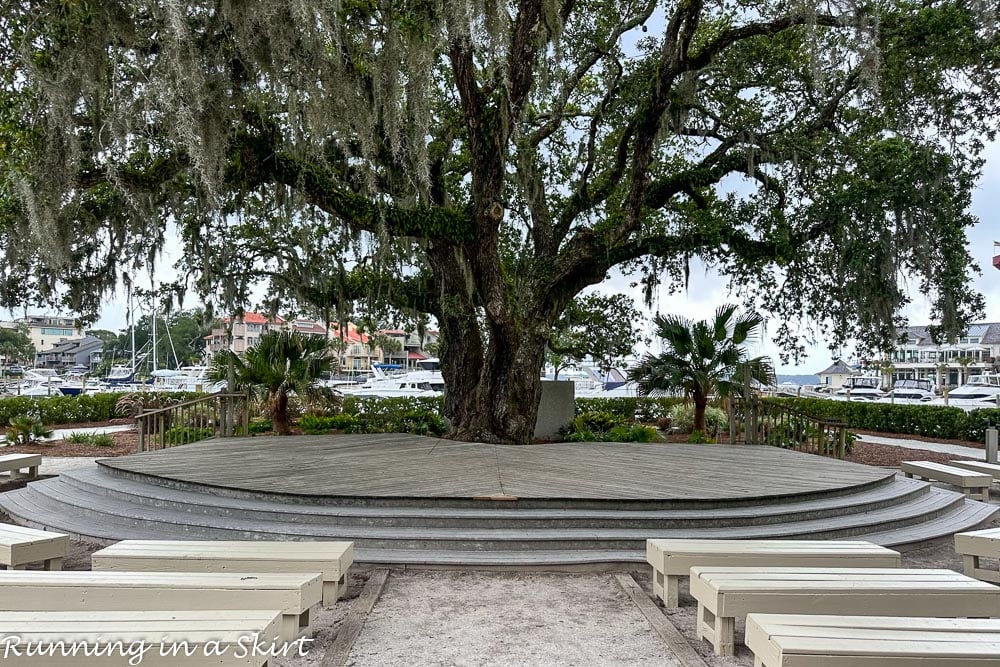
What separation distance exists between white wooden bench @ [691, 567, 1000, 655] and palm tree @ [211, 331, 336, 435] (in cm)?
881

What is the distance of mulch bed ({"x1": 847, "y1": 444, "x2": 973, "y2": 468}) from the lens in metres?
9.70

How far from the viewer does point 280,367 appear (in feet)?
34.3

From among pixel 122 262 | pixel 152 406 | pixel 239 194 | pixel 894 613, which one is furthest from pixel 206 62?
pixel 152 406

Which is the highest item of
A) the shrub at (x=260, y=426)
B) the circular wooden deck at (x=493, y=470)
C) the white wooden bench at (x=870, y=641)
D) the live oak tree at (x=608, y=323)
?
the live oak tree at (x=608, y=323)

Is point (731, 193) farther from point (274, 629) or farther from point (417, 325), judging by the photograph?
point (274, 629)

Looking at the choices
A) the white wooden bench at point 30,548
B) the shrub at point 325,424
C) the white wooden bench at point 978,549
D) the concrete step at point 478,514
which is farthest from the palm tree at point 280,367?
the white wooden bench at point 978,549

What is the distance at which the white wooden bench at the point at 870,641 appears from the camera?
2.13 metres

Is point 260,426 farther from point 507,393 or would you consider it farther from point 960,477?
point 960,477

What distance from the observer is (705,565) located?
3.58 metres

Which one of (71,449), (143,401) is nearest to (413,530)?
(71,449)

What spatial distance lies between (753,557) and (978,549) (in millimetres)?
1779

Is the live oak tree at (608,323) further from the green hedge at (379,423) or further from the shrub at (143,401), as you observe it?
the shrub at (143,401)

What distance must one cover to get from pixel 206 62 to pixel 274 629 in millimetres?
5294

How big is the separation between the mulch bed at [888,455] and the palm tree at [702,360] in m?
2.01
